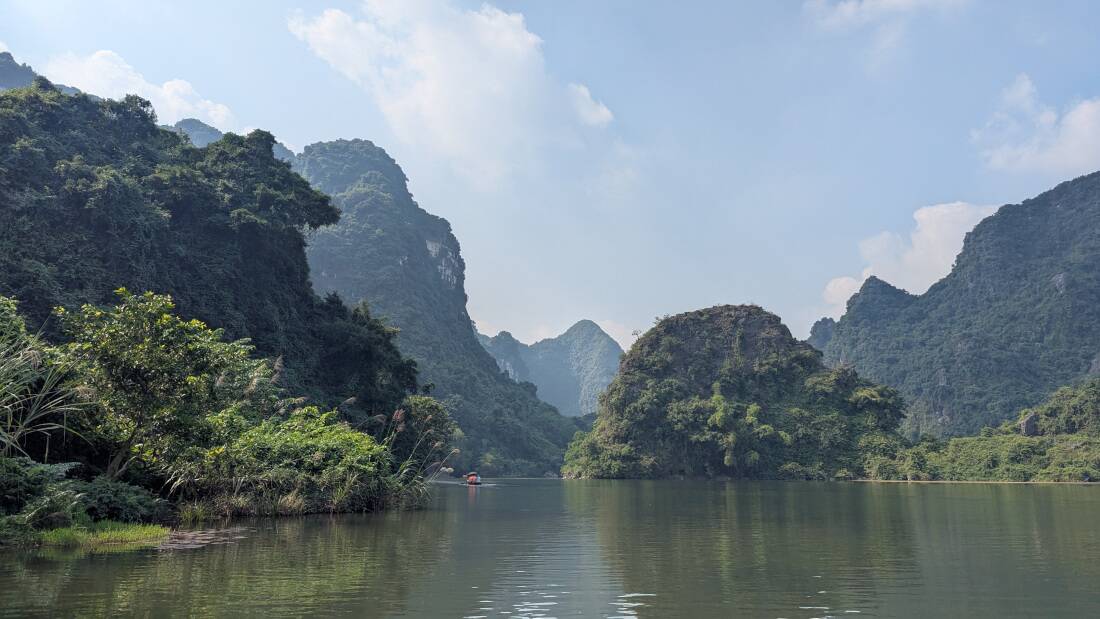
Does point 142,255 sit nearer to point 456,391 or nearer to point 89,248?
point 89,248

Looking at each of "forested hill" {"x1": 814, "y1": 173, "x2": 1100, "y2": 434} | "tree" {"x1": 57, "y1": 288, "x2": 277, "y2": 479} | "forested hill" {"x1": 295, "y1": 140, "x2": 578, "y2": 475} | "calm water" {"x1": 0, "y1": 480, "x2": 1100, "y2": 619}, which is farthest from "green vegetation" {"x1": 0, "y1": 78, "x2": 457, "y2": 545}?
"forested hill" {"x1": 814, "y1": 173, "x2": 1100, "y2": 434}

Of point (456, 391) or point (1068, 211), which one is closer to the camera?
point (456, 391)

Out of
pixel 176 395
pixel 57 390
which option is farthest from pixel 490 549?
pixel 57 390

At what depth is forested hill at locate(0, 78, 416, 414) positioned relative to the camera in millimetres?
43125

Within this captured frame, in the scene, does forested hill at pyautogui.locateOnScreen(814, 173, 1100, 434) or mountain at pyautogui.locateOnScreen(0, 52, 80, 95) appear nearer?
forested hill at pyautogui.locateOnScreen(814, 173, 1100, 434)

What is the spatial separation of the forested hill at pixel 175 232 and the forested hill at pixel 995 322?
4350 inches

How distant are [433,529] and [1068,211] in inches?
7360

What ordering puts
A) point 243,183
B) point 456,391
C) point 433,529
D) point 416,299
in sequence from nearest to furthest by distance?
point 433,529, point 243,183, point 456,391, point 416,299

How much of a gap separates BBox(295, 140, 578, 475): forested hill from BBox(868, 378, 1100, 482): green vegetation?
201ft

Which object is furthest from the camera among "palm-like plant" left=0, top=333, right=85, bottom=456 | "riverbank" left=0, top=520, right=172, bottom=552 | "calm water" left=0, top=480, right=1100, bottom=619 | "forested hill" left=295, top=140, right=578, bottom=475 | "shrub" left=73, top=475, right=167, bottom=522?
"forested hill" left=295, top=140, right=578, bottom=475

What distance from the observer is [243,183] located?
56188 mm

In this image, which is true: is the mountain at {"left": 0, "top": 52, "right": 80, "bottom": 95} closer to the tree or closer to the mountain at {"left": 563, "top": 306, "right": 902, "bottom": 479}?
the mountain at {"left": 563, "top": 306, "right": 902, "bottom": 479}

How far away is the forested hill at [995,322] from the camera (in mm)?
129250

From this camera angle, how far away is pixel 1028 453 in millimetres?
81125
